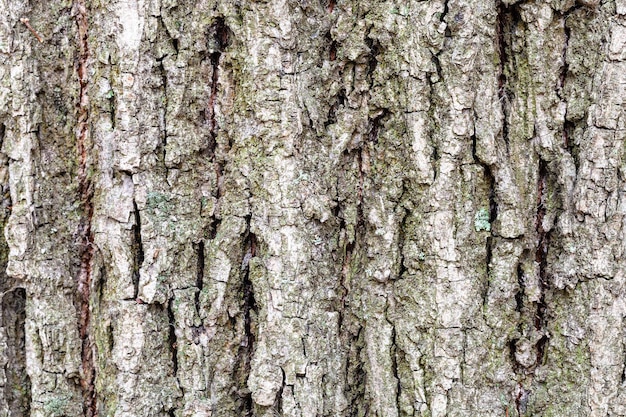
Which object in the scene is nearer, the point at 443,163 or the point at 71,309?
the point at 443,163

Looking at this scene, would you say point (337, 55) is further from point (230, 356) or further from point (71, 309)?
point (71, 309)

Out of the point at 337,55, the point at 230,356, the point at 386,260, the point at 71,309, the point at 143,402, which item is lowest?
the point at 143,402

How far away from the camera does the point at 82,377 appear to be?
A: 62.0 inches

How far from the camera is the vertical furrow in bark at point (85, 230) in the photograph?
155cm

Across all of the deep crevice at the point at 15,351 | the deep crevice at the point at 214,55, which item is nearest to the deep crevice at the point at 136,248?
the deep crevice at the point at 214,55

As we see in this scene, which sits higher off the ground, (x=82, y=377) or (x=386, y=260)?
(x=386, y=260)

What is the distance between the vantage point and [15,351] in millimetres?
1604

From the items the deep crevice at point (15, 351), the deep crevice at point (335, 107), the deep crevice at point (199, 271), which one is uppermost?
the deep crevice at point (335, 107)

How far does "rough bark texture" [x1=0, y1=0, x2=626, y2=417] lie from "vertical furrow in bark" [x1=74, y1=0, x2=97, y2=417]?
2 cm

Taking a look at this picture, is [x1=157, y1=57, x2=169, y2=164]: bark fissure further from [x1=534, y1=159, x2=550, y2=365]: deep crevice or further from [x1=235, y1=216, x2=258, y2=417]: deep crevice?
[x1=534, y1=159, x2=550, y2=365]: deep crevice

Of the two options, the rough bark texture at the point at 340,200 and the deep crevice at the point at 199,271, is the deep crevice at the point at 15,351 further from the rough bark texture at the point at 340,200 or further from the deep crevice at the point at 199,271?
the deep crevice at the point at 199,271

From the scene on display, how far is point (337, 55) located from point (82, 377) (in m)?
1.08

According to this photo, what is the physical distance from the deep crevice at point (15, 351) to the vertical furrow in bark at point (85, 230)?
0.56 feet

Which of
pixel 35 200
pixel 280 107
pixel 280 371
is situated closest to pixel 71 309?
pixel 35 200
